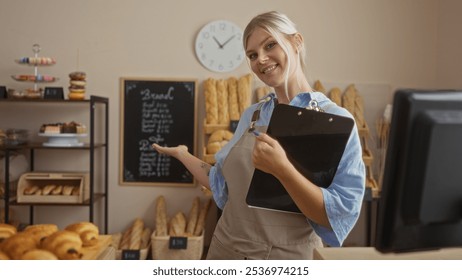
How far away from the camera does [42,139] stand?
2895 mm

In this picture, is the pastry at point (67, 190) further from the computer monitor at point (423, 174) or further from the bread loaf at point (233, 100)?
the computer monitor at point (423, 174)

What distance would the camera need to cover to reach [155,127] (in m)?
2.91

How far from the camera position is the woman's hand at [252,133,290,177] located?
0.77 meters

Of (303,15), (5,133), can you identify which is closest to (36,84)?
(5,133)

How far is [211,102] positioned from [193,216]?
68cm

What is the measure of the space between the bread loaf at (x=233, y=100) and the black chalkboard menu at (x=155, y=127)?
243 mm

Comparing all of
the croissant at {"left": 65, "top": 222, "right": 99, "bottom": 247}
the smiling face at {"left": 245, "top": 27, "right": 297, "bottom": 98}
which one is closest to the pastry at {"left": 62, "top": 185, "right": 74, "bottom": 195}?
the croissant at {"left": 65, "top": 222, "right": 99, "bottom": 247}

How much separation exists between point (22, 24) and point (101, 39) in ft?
1.62

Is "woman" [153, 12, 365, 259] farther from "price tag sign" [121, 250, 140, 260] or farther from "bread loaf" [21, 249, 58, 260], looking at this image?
"price tag sign" [121, 250, 140, 260]

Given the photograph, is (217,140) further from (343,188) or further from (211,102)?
(343,188)

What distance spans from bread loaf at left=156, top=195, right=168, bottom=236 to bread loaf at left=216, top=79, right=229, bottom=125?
617 millimetres

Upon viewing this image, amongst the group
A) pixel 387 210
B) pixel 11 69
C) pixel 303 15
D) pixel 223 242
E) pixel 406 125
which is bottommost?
pixel 223 242

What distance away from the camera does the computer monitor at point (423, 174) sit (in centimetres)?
51

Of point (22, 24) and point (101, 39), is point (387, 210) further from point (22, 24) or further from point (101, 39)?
point (22, 24)
